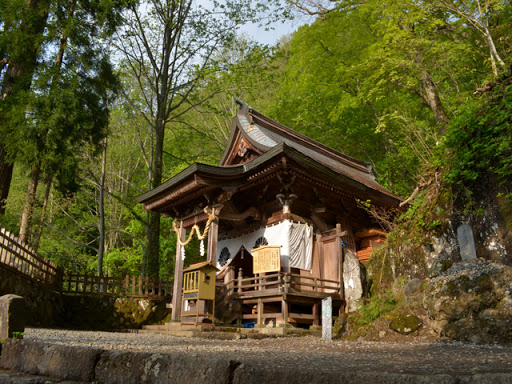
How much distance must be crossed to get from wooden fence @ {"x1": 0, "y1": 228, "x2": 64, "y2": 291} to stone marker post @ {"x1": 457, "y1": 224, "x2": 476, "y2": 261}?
1112 centimetres

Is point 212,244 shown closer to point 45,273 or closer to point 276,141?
point 276,141

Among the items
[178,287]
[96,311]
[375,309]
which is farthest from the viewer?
[96,311]

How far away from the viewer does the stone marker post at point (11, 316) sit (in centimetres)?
400

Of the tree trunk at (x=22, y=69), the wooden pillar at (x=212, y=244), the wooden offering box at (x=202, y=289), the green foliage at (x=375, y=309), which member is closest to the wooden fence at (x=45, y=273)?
the tree trunk at (x=22, y=69)

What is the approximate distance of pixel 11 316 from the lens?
4.07 m

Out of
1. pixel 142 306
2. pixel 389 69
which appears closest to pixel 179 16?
pixel 389 69

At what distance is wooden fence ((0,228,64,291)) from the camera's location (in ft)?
32.9

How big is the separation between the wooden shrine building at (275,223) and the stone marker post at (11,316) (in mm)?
6318

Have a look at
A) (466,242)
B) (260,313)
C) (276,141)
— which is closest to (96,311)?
(260,313)

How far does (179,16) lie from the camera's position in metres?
17.4

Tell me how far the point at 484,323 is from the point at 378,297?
3.53 m

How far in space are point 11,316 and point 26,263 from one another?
827cm

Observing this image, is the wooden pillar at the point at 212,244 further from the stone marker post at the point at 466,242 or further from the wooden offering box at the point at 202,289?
the stone marker post at the point at 466,242

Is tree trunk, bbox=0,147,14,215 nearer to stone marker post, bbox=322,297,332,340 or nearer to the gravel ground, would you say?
the gravel ground
